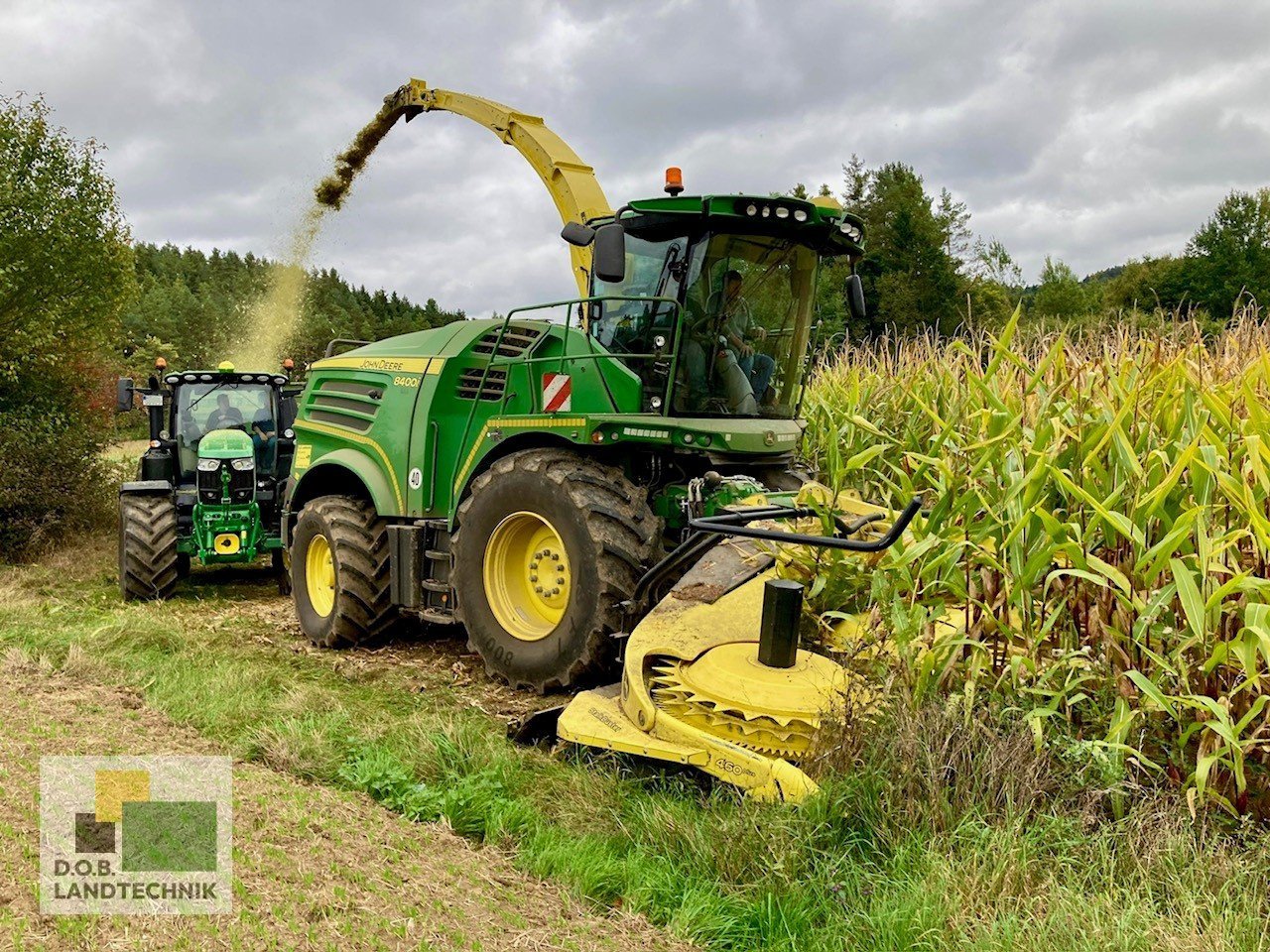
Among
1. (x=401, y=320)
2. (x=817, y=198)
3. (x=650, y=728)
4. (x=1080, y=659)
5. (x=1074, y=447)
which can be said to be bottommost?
(x=650, y=728)

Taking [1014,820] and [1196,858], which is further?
[1014,820]

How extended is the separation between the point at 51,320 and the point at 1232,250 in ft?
119

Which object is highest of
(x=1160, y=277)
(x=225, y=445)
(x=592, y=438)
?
(x=1160, y=277)

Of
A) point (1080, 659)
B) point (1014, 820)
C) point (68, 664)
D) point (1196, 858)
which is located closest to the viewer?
point (1196, 858)

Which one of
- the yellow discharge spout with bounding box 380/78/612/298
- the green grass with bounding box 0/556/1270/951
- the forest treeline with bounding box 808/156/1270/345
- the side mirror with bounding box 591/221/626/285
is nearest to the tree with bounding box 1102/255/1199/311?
the forest treeline with bounding box 808/156/1270/345

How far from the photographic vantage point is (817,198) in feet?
16.8

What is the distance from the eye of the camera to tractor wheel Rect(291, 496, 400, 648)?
612 centimetres

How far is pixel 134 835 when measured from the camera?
296cm

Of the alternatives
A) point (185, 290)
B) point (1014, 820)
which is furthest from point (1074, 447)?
point (185, 290)

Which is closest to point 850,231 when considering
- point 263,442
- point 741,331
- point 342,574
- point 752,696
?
point 741,331

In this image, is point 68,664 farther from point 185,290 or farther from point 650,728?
point 185,290

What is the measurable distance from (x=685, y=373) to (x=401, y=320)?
161 ft

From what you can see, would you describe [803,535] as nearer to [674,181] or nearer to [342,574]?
[674,181]

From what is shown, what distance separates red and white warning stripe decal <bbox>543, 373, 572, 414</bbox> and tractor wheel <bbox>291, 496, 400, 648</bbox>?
4.75 feet
